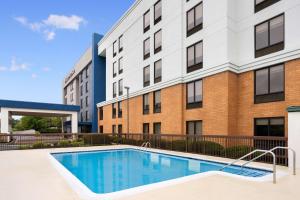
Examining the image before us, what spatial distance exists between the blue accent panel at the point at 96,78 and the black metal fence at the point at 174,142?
48.6 ft

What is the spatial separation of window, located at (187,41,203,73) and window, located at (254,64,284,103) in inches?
181

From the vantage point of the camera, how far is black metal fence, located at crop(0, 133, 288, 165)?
42.7 feet

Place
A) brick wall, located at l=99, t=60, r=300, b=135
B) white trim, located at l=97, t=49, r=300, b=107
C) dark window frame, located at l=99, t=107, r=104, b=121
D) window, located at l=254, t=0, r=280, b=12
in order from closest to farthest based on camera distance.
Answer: brick wall, located at l=99, t=60, r=300, b=135 → white trim, located at l=97, t=49, r=300, b=107 → window, located at l=254, t=0, r=280, b=12 → dark window frame, located at l=99, t=107, r=104, b=121

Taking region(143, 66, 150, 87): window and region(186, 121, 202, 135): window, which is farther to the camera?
region(143, 66, 150, 87): window

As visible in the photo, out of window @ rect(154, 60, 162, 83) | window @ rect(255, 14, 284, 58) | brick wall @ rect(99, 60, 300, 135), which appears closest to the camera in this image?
brick wall @ rect(99, 60, 300, 135)

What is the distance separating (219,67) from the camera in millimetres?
16938

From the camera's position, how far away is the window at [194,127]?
18814mm

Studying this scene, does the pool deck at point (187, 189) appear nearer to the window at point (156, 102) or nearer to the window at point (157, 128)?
the window at point (157, 128)

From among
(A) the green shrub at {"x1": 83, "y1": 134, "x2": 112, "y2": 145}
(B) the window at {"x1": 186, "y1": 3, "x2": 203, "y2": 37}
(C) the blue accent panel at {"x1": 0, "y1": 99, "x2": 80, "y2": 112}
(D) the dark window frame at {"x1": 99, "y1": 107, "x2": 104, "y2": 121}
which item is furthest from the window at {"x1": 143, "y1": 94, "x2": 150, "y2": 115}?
(C) the blue accent panel at {"x1": 0, "y1": 99, "x2": 80, "y2": 112}

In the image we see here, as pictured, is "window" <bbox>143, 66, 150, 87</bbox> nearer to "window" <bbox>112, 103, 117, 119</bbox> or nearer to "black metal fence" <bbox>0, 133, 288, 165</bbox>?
"black metal fence" <bbox>0, 133, 288, 165</bbox>

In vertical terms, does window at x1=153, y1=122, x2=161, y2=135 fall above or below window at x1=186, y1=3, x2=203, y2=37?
below

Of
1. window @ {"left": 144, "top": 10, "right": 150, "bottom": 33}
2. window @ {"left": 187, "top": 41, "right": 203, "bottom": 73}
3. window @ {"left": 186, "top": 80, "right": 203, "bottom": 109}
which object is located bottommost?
window @ {"left": 186, "top": 80, "right": 203, "bottom": 109}

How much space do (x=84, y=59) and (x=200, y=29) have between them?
3194cm

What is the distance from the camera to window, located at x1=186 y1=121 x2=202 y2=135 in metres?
18.8
